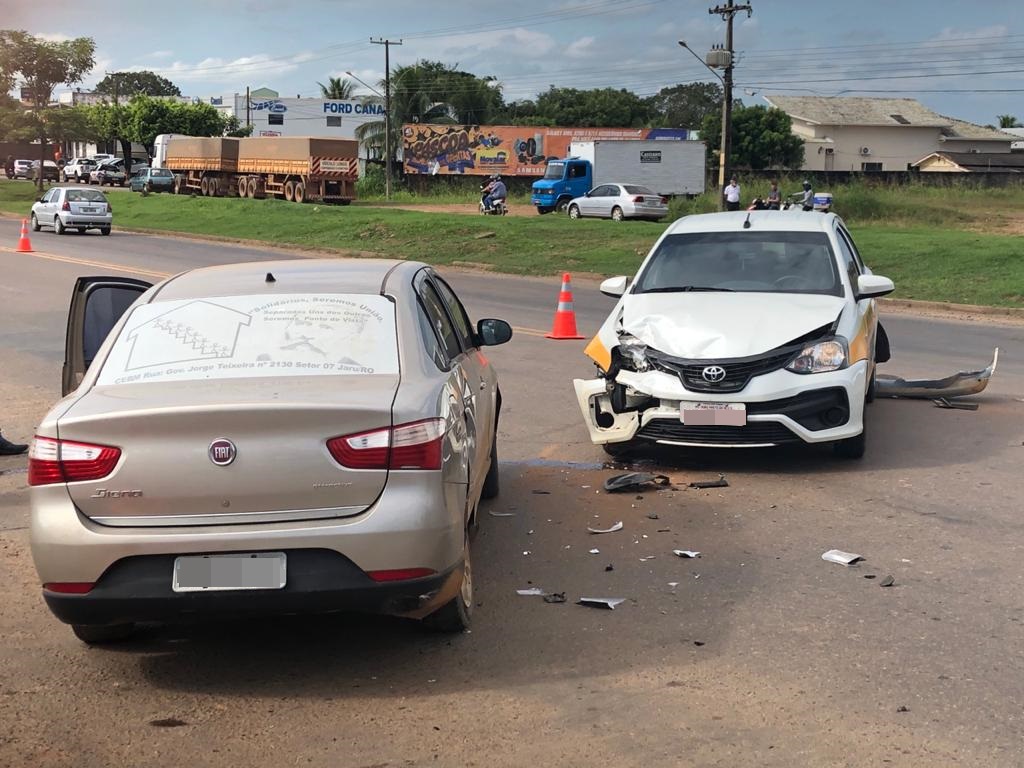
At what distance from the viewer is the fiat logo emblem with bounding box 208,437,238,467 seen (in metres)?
4.33

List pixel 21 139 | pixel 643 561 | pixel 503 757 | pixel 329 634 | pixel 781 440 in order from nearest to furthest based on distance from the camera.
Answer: pixel 503 757 → pixel 329 634 → pixel 643 561 → pixel 781 440 → pixel 21 139

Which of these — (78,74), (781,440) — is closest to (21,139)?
(78,74)

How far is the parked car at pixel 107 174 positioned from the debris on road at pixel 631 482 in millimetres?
71448

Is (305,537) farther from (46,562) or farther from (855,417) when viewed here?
(855,417)

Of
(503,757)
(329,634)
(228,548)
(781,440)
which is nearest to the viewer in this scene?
(503,757)

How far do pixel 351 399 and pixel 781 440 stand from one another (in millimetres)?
4057

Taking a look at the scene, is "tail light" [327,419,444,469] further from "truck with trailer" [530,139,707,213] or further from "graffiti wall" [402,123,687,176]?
"graffiti wall" [402,123,687,176]

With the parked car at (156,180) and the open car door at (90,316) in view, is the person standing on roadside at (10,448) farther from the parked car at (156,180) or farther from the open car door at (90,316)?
the parked car at (156,180)

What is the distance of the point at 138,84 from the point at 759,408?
15814 centimetres

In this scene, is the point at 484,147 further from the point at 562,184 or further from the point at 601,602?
the point at 601,602

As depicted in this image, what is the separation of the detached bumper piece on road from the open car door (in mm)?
2437

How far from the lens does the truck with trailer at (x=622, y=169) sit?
47.6m

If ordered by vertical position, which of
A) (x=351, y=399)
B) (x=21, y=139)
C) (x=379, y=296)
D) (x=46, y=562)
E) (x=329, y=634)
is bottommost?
(x=329, y=634)

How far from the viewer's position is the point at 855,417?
7.91m
